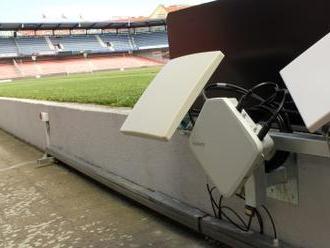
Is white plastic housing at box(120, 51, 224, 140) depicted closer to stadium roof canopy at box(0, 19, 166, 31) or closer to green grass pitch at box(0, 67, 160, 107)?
green grass pitch at box(0, 67, 160, 107)

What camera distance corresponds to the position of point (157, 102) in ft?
7.57

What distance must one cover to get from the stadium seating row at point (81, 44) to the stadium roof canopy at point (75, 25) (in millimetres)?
1093

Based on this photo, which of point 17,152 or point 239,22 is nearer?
point 239,22

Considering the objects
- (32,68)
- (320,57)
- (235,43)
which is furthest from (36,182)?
(32,68)

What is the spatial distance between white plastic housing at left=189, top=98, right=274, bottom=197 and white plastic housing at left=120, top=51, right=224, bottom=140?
106 millimetres

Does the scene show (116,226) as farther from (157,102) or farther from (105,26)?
(105,26)

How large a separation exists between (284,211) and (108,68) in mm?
49854

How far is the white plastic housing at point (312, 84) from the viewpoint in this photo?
5.02ft

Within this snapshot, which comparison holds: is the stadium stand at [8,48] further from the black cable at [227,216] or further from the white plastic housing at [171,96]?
the white plastic housing at [171,96]

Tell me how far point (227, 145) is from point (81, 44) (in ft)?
187

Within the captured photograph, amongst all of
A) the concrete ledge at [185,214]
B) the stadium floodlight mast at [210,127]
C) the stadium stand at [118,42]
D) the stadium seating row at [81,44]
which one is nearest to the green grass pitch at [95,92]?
the concrete ledge at [185,214]

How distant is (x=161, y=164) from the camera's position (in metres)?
3.46

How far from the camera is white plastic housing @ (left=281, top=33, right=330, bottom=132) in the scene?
1.53m

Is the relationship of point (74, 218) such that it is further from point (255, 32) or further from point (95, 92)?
point (95, 92)
